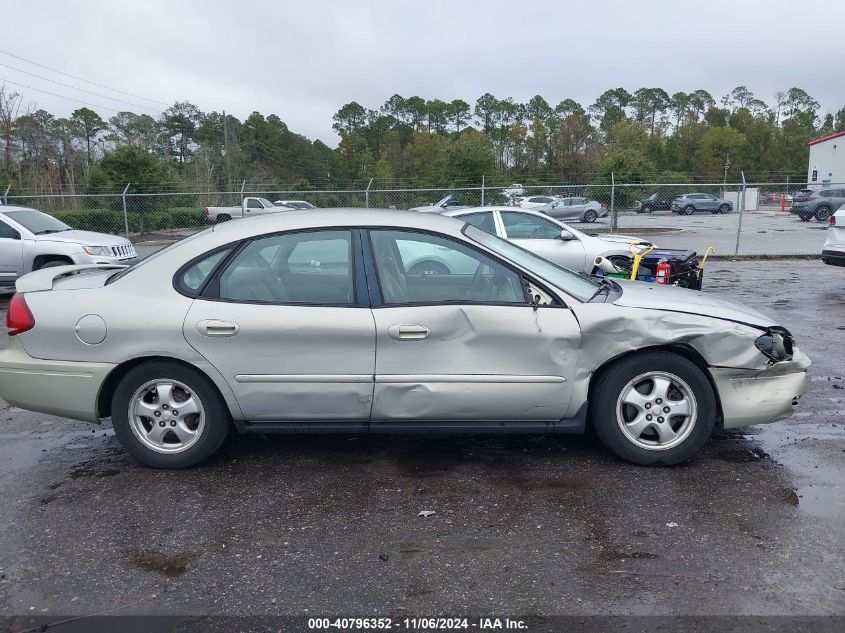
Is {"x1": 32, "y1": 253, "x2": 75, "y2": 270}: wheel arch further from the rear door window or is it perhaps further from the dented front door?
the dented front door

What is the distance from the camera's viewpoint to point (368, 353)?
163 inches

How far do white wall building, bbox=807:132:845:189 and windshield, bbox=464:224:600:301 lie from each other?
55.9m

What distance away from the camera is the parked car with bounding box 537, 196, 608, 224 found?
1209 inches

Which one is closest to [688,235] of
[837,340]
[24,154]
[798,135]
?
[837,340]

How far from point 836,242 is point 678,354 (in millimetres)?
8228

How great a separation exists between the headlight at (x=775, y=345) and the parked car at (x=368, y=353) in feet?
0.04

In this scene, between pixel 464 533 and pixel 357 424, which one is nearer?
pixel 464 533

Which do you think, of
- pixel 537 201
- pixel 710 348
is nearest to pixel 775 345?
pixel 710 348

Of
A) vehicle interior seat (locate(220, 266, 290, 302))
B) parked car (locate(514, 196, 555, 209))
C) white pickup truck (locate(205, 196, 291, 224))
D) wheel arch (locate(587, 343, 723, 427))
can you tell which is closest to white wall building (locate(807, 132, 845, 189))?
parked car (locate(514, 196, 555, 209))

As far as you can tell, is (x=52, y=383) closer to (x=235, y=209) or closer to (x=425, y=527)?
(x=425, y=527)

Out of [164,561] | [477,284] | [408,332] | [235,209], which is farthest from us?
[235,209]

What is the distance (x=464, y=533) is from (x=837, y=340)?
6057 mm

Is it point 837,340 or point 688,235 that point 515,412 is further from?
point 688,235

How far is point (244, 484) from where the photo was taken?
4.20 metres
